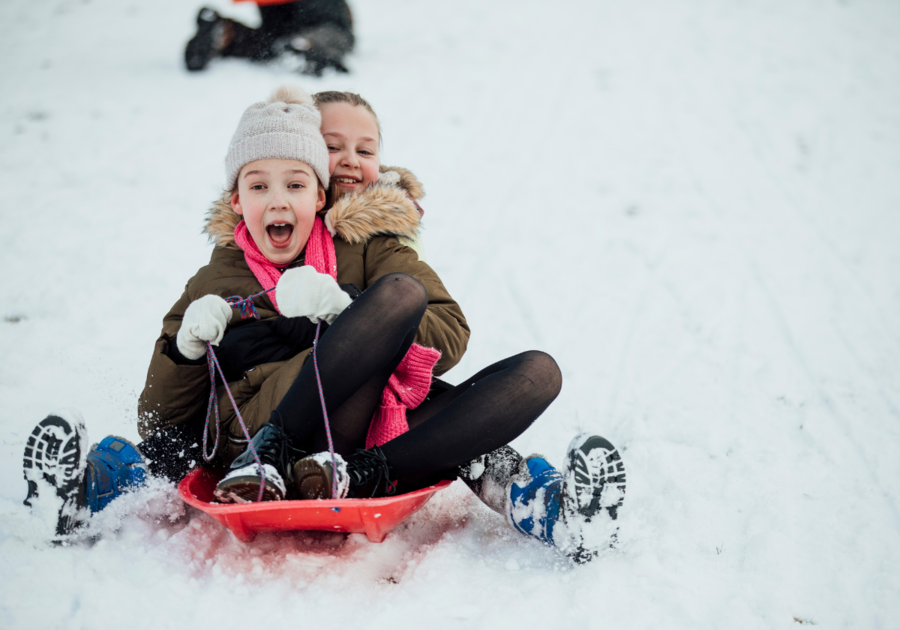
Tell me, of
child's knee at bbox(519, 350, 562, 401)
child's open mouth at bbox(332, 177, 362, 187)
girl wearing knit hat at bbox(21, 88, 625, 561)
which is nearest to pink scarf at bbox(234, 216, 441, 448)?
girl wearing knit hat at bbox(21, 88, 625, 561)

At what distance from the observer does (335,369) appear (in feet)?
4.76

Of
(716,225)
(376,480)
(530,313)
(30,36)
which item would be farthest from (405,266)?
(30,36)

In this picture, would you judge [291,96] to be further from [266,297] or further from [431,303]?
[431,303]

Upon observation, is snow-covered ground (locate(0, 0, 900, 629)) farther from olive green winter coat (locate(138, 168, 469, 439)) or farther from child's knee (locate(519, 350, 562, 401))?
child's knee (locate(519, 350, 562, 401))

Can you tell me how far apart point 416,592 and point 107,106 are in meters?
4.68

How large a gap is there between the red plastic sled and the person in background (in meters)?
4.60

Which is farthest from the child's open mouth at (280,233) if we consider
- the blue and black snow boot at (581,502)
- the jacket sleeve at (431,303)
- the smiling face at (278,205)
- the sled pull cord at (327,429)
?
the blue and black snow boot at (581,502)

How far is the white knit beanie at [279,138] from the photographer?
6.20ft

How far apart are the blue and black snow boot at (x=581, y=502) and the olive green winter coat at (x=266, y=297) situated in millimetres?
441

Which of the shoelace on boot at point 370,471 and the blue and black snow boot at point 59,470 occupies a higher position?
the blue and black snow boot at point 59,470

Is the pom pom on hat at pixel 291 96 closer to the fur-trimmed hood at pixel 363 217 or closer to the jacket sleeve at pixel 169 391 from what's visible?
the fur-trimmed hood at pixel 363 217

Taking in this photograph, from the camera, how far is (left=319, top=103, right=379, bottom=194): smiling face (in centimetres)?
214

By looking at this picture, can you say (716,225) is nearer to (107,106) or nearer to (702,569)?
(702,569)

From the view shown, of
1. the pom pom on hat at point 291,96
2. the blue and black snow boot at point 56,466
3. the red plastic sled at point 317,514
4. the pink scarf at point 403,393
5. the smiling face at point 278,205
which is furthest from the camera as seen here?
the pom pom on hat at point 291,96
